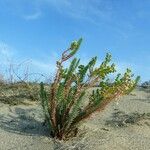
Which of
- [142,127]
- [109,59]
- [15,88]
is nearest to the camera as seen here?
[109,59]

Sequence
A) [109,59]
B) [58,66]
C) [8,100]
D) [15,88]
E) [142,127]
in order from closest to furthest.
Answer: [58,66]
[109,59]
[142,127]
[8,100]
[15,88]

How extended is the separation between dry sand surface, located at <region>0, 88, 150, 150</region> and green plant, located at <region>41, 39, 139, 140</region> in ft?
0.51

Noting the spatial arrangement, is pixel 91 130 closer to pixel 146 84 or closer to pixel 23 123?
pixel 23 123

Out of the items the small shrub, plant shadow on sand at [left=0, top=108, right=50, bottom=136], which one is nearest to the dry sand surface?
plant shadow on sand at [left=0, top=108, right=50, bottom=136]

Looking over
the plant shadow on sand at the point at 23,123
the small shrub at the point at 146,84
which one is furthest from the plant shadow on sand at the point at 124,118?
the small shrub at the point at 146,84

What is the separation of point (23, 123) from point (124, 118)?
4.55 feet

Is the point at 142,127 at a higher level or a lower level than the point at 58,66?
lower

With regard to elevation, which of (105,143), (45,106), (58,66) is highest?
(58,66)

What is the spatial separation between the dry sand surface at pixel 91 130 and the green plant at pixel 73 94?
16cm

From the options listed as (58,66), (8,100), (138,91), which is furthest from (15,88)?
(58,66)

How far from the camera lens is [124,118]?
6941 mm

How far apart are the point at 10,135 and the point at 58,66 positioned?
3.40ft

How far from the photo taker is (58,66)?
579cm

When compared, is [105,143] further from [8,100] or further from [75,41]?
[8,100]
